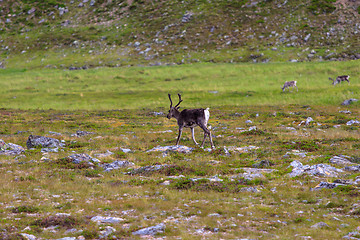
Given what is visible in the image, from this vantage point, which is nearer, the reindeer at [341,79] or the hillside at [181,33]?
the reindeer at [341,79]

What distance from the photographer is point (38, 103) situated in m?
54.5

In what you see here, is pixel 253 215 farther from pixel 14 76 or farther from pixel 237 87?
pixel 14 76

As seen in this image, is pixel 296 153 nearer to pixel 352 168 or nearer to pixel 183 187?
pixel 352 168

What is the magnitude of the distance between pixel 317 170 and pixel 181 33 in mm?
81754

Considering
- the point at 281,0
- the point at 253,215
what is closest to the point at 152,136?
the point at 253,215

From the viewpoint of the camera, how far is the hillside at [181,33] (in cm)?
8269

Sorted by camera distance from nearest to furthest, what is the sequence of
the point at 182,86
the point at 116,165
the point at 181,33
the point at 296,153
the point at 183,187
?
the point at 183,187, the point at 116,165, the point at 296,153, the point at 182,86, the point at 181,33

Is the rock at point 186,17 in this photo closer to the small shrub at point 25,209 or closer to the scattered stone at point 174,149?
the scattered stone at point 174,149

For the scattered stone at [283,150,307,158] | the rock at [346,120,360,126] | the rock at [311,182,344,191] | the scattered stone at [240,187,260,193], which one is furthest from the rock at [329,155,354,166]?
the rock at [346,120,360,126]

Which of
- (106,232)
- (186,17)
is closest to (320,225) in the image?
(106,232)

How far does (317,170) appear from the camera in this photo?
16.3 metres

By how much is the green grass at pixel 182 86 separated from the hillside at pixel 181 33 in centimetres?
1274

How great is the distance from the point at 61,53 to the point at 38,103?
43507mm

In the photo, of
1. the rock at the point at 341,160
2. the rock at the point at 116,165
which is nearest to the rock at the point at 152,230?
the rock at the point at 116,165
